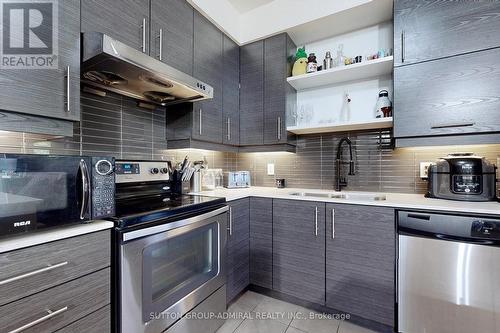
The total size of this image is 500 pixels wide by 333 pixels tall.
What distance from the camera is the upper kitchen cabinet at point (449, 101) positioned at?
1375mm

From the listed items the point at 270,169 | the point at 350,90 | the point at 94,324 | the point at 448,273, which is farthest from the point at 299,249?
the point at 350,90

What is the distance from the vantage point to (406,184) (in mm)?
1859

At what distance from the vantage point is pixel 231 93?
2156 mm

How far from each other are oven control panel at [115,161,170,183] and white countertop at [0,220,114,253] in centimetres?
59

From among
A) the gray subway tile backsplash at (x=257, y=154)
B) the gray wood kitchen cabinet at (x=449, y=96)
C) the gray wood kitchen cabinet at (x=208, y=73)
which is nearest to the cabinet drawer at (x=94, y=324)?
the gray subway tile backsplash at (x=257, y=154)

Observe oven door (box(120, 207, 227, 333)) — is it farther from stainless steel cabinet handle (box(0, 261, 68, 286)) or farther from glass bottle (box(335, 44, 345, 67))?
glass bottle (box(335, 44, 345, 67))

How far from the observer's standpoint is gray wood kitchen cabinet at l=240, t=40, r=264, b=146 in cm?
217

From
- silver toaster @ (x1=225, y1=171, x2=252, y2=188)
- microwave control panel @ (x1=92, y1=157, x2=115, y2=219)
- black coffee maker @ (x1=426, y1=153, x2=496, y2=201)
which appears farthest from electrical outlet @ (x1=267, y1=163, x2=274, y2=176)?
microwave control panel @ (x1=92, y1=157, x2=115, y2=219)

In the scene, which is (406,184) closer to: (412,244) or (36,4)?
(412,244)

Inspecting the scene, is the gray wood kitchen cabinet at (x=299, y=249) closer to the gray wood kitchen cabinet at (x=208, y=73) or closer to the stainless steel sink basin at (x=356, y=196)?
the stainless steel sink basin at (x=356, y=196)

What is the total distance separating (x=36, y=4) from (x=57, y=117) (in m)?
0.47

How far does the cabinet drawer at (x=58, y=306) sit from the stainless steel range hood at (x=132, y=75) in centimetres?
96

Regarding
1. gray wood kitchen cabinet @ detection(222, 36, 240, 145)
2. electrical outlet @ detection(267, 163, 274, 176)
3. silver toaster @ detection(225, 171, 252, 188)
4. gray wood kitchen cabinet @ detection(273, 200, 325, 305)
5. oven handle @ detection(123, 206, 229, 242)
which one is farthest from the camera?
electrical outlet @ detection(267, 163, 274, 176)

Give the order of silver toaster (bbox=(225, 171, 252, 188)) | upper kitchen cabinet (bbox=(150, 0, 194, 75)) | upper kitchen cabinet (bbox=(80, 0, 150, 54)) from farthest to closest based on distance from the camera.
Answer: silver toaster (bbox=(225, 171, 252, 188)) → upper kitchen cabinet (bbox=(150, 0, 194, 75)) → upper kitchen cabinet (bbox=(80, 0, 150, 54))
